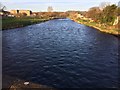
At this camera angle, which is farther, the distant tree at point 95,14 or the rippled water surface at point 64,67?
the distant tree at point 95,14

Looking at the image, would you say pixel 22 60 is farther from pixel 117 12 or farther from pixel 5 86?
pixel 117 12

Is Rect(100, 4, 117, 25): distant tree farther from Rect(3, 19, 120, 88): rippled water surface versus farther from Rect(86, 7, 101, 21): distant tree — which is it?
Rect(3, 19, 120, 88): rippled water surface

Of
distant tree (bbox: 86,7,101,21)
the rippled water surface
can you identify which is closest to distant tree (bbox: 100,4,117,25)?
distant tree (bbox: 86,7,101,21)

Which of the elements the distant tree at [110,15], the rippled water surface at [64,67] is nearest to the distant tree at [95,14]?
the distant tree at [110,15]

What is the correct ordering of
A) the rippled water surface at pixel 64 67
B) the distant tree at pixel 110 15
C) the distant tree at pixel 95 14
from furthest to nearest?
the distant tree at pixel 95 14 → the distant tree at pixel 110 15 → the rippled water surface at pixel 64 67

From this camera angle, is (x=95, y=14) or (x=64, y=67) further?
(x=95, y=14)

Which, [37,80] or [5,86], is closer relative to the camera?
[5,86]

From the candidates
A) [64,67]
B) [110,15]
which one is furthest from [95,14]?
[64,67]

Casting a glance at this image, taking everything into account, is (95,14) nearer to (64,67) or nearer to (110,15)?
(110,15)

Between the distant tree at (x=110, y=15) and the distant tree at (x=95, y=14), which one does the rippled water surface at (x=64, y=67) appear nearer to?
the distant tree at (x=110, y=15)

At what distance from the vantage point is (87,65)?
90.9 feet

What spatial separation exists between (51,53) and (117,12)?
51612mm

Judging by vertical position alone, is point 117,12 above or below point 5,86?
above

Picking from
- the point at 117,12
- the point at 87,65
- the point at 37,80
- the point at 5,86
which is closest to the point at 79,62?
the point at 87,65
